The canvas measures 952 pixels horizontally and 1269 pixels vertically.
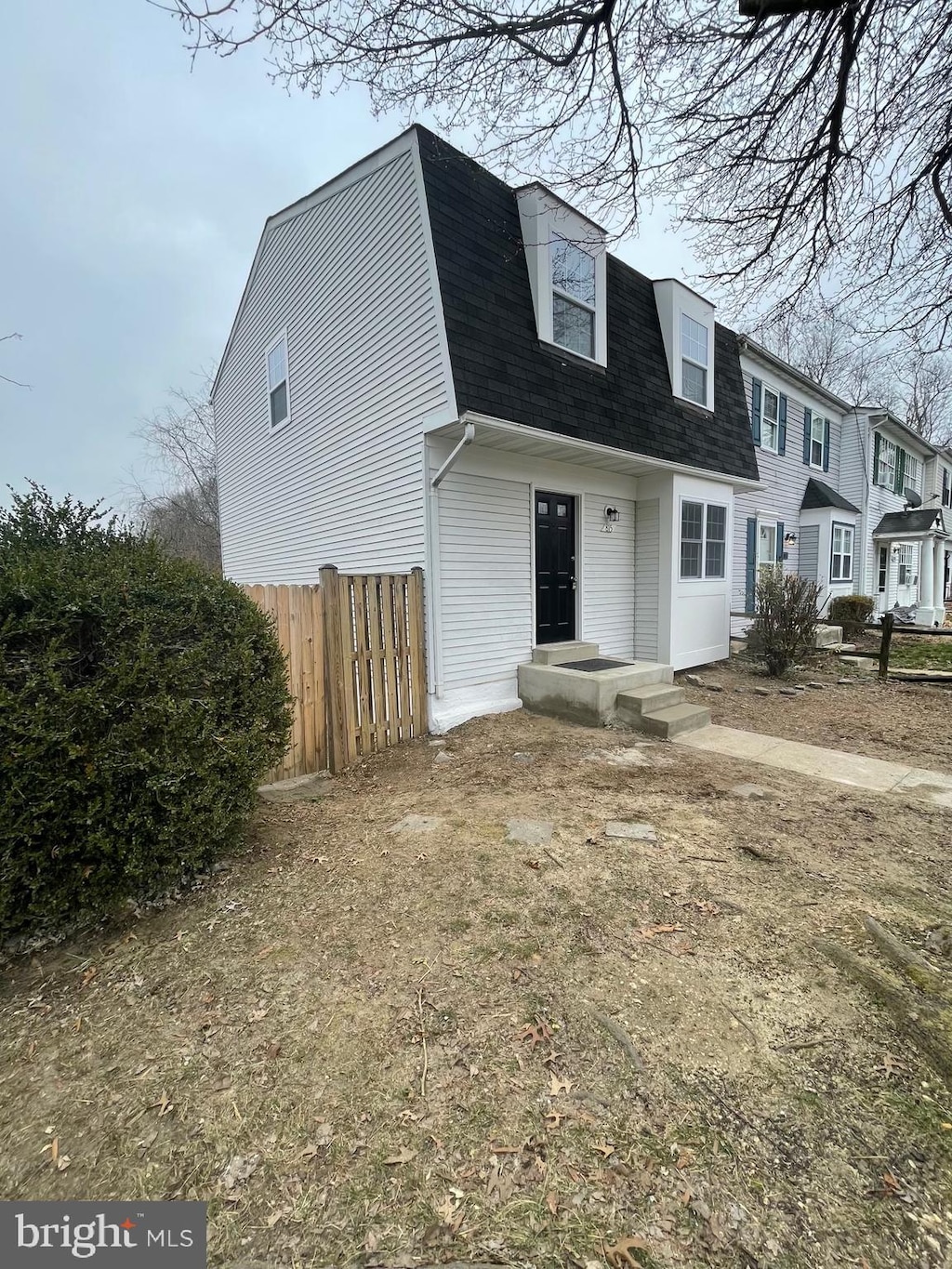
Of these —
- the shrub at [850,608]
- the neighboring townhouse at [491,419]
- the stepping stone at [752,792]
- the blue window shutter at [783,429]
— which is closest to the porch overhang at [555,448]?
the neighboring townhouse at [491,419]

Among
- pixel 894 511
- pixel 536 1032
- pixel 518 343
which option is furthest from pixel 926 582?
pixel 536 1032

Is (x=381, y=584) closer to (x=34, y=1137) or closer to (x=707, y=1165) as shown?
(x=34, y=1137)

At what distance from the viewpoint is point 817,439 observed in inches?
586

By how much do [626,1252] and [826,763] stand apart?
450cm

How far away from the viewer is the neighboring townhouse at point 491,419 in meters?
5.71

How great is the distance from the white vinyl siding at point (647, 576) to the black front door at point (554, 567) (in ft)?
5.10

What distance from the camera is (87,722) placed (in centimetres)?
226

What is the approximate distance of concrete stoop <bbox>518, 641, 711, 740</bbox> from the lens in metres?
5.80

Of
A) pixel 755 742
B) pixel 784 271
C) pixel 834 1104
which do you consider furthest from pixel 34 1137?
pixel 784 271

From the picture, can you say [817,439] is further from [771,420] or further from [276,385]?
[276,385]

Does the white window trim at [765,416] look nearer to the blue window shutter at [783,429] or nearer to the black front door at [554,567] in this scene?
the blue window shutter at [783,429]

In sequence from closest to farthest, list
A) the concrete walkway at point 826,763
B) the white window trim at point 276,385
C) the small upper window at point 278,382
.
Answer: the concrete walkway at point 826,763
the white window trim at point 276,385
the small upper window at point 278,382

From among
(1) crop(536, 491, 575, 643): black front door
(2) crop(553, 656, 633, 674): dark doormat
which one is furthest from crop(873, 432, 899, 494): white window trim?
(2) crop(553, 656, 633, 674): dark doormat

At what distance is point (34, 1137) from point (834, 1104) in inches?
91.9
